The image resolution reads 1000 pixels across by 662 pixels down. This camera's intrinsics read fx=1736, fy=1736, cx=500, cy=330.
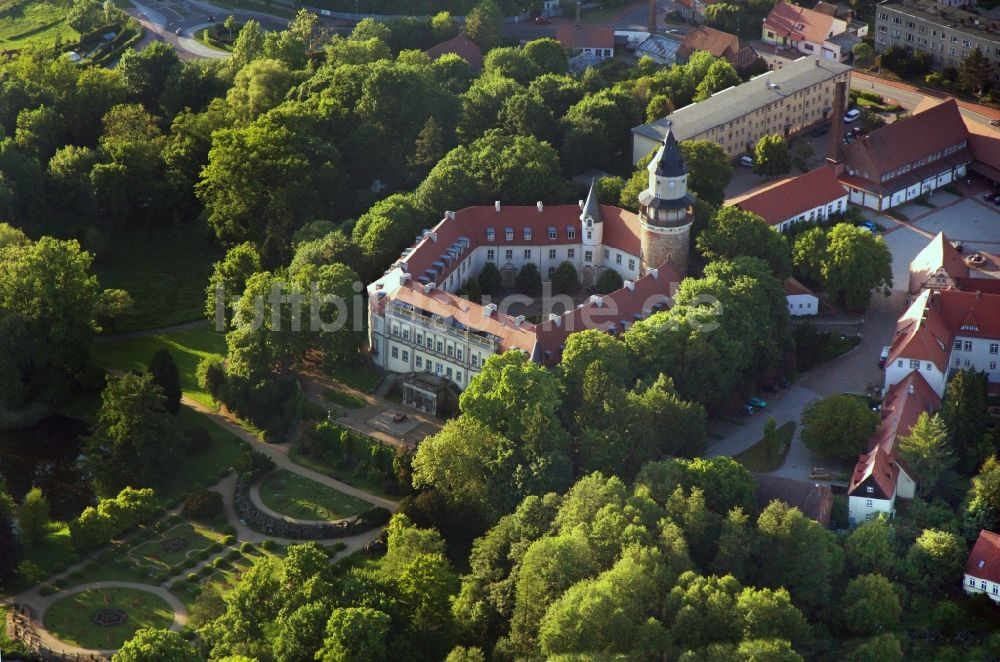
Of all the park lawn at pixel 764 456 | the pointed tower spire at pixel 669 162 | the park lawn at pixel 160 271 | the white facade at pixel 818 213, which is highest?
the pointed tower spire at pixel 669 162

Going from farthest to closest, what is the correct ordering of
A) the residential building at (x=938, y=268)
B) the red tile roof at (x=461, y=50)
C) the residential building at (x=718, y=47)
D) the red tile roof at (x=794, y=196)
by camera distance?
the red tile roof at (x=461, y=50) → the residential building at (x=718, y=47) → the red tile roof at (x=794, y=196) → the residential building at (x=938, y=268)

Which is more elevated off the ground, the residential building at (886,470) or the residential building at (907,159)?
the residential building at (907,159)

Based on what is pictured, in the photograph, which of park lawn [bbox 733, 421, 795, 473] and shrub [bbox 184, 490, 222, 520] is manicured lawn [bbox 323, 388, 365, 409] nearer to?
shrub [bbox 184, 490, 222, 520]

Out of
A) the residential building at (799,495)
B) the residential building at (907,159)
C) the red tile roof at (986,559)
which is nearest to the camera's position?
the red tile roof at (986,559)

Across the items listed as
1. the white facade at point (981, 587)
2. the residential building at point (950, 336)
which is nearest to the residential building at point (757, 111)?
the residential building at point (950, 336)

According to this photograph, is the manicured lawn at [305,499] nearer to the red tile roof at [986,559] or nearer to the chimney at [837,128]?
the red tile roof at [986,559]

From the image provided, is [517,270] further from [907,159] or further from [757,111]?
[907,159]

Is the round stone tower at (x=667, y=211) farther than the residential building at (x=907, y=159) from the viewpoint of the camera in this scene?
No

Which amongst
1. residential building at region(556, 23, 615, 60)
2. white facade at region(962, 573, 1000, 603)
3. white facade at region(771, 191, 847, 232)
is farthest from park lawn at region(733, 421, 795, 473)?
residential building at region(556, 23, 615, 60)
